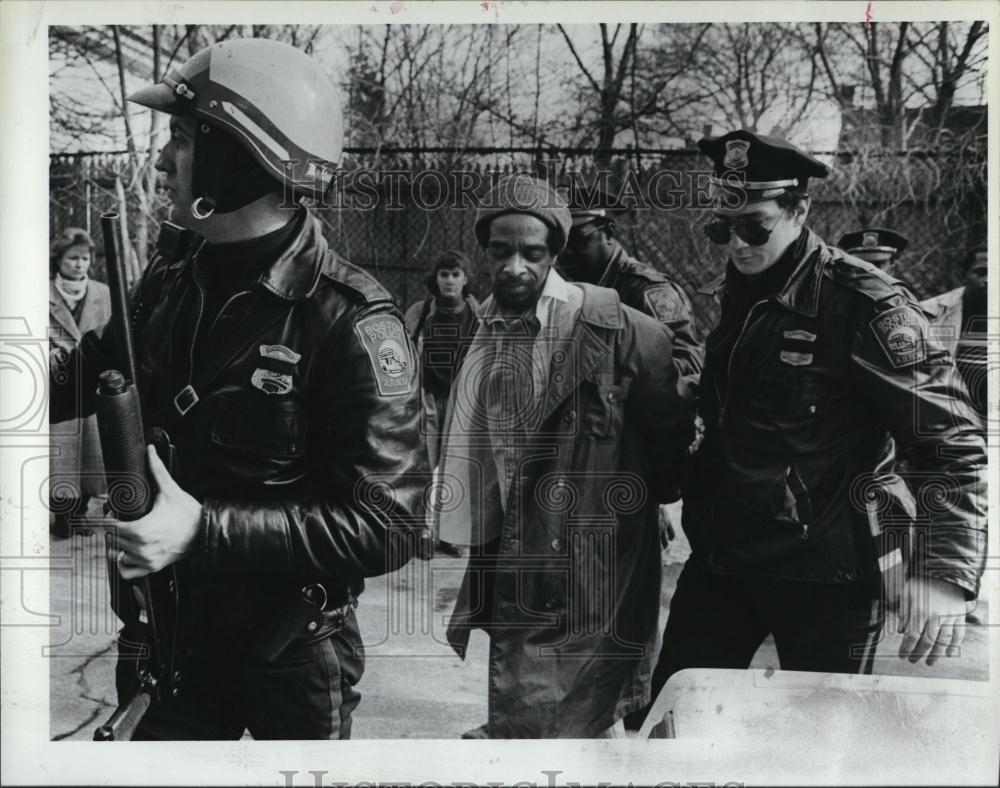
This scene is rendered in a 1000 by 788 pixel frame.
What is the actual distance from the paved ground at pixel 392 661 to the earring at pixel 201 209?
1.34 meters

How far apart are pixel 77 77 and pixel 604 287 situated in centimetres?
224

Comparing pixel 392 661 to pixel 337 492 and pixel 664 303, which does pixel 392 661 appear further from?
pixel 664 303

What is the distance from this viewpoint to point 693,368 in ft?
15.1

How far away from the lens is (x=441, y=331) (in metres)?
4.53

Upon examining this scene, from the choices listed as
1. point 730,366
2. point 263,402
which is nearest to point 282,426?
point 263,402

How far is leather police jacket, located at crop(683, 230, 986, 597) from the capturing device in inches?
175

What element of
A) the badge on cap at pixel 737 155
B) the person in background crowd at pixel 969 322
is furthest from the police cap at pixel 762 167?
the person in background crowd at pixel 969 322

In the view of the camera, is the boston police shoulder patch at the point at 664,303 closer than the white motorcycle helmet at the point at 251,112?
No

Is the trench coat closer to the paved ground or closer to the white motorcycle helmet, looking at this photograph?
the paved ground

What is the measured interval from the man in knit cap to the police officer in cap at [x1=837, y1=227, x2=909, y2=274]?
82 centimetres

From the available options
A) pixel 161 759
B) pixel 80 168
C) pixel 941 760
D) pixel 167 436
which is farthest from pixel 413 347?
pixel 941 760

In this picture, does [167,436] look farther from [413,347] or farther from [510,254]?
[510,254]

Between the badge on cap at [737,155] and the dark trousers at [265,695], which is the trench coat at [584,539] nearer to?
the dark trousers at [265,695]

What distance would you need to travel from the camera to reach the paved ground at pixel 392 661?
4598 millimetres
